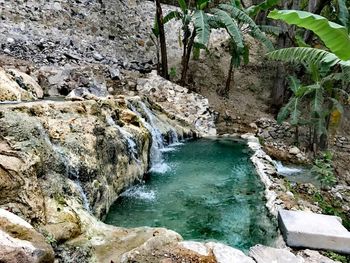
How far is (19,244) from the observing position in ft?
9.34

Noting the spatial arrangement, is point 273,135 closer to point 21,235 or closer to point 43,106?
point 43,106

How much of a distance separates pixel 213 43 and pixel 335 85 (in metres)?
7.11

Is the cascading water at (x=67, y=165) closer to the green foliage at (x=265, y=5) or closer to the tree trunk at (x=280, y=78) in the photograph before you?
the green foliage at (x=265, y=5)

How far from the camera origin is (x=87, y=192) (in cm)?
518

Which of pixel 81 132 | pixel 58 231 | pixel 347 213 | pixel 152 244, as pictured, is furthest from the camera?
pixel 347 213

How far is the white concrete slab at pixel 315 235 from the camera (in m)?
4.19

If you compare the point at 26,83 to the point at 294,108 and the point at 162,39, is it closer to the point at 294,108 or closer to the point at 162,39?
the point at 162,39

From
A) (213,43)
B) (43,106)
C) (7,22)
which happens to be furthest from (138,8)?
(43,106)

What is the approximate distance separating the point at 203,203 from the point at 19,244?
382cm

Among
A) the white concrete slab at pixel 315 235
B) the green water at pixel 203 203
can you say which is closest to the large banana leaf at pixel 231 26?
the green water at pixel 203 203

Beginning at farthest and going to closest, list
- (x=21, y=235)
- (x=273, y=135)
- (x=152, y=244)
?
(x=273, y=135) < (x=152, y=244) < (x=21, y=235)

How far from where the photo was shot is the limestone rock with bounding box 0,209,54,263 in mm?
2695

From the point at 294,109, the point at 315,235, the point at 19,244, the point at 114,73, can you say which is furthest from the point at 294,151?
the point at 19,244

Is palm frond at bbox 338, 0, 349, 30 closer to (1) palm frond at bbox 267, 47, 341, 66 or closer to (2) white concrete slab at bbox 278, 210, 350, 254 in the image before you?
(1) palm frond at bbox 267, 47, 341, 66
